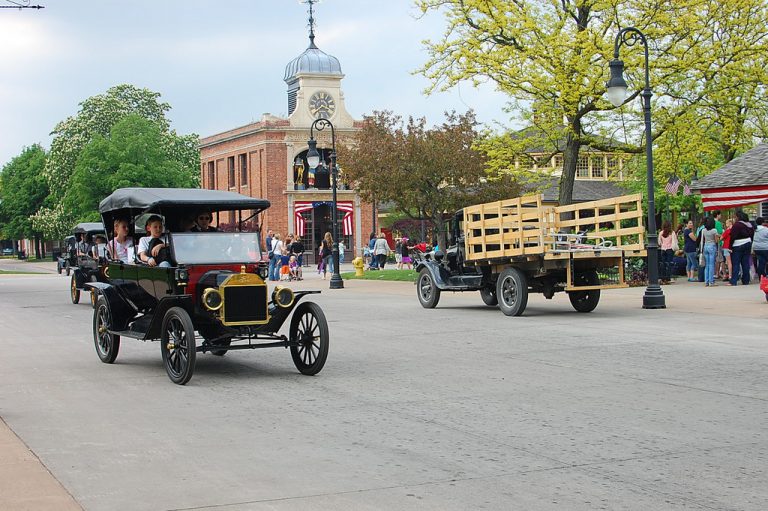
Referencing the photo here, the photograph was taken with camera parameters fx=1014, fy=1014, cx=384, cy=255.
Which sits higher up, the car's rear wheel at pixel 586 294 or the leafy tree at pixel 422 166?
the leafy tree at pixel 422 166

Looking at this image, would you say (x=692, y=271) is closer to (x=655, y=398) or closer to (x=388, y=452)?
(x=655, y=398)

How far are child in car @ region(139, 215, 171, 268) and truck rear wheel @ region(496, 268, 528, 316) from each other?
327 inches

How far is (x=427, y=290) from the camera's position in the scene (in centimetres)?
2211

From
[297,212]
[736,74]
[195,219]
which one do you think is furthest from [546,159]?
[297,212]

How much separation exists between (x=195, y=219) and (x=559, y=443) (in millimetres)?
6805

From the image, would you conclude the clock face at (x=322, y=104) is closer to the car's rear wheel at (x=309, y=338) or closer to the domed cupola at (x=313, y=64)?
the domed cupola at (x=313, y=64)

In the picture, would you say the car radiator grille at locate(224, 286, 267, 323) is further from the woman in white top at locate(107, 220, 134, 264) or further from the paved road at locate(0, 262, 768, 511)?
the woman in white top at locate(107, 220, 134, 264)

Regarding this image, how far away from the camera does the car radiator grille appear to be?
446 inches

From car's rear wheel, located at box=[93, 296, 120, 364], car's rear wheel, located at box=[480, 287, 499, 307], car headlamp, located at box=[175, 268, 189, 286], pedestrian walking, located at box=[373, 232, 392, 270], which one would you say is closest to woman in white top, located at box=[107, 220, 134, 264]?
car's rear wheel, located at box=[93, 296, 120, 364]

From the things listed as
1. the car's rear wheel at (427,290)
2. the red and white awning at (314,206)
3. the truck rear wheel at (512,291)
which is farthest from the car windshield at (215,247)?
the red and white awning at (314,206)

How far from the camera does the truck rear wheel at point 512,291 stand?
19016 mm

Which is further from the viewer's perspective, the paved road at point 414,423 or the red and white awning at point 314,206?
the red and white awning at point 314,206

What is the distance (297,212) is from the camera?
230ft

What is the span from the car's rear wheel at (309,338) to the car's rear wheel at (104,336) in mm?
2608
